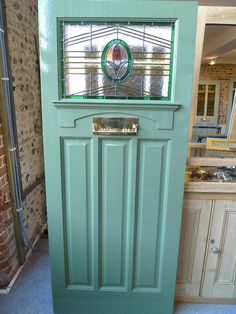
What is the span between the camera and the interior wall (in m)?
1.89

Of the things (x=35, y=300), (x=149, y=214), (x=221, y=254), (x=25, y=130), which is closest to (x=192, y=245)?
(x=221, y=254)

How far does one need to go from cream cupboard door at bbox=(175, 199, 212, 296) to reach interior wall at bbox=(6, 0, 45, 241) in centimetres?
139

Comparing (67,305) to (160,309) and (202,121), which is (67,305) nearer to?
(160,309)

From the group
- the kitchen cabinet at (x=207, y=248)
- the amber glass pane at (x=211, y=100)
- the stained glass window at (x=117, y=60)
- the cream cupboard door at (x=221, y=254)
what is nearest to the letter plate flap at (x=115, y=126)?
the stained glass window at (x=117, y=60)

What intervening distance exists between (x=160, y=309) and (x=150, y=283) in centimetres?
21

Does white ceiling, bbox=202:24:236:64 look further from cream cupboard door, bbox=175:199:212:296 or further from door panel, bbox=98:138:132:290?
cream cupboard door, bbox=175:199:212:296

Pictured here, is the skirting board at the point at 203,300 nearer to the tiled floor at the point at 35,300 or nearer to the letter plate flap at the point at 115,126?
the tiled floor at the point at 35,300

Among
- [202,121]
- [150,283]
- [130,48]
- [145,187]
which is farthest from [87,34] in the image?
[202,121]

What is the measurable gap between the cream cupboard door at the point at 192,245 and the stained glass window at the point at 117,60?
0.74 metres

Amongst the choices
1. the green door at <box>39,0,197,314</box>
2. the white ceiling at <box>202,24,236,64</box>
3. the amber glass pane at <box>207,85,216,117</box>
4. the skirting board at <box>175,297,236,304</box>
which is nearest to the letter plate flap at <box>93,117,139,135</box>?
the green door at <box>39,0,197,314</box>

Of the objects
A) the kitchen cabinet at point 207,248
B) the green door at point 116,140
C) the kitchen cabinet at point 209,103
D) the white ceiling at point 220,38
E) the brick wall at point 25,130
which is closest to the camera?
the green door at point 116,140

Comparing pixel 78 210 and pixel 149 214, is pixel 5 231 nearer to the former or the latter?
pixel 78 210

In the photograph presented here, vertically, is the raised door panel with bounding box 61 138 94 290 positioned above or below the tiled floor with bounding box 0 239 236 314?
above

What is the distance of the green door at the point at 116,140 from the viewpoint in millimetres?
1163
